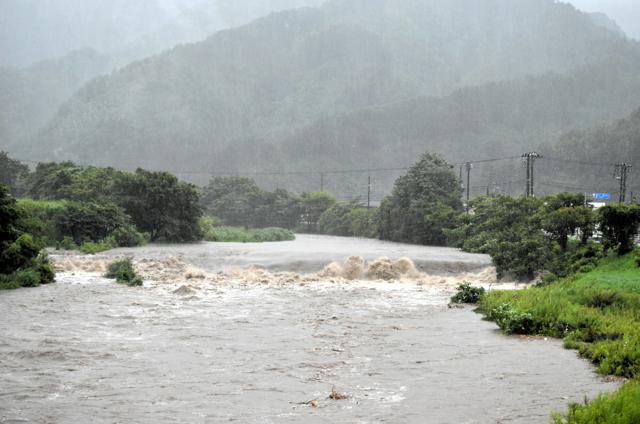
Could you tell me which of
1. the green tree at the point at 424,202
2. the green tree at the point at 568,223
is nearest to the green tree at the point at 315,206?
the green tree at the point at 424,202

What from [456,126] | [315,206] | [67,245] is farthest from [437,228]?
[456,126]

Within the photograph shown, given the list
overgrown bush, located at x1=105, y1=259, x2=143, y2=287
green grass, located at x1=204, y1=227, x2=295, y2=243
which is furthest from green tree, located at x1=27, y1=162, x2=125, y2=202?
overgrown bush, located at x1=105, y1=259, x2=143, y2=287

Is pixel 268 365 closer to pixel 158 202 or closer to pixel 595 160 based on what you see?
pixel 158 202

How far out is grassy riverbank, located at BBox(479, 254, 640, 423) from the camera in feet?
28.7

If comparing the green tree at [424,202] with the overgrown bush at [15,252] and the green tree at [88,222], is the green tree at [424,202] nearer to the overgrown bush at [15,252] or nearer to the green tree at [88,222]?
the green tree at [88,222]

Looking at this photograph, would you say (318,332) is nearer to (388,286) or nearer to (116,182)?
(388,286)

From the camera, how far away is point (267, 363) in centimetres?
1398

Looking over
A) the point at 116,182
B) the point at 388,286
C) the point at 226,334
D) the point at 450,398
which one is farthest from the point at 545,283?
the point at 116,182

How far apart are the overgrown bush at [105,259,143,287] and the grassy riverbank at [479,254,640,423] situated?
13.4 m

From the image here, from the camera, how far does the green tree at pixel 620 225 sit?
979 inches

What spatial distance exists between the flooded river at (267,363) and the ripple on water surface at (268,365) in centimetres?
3

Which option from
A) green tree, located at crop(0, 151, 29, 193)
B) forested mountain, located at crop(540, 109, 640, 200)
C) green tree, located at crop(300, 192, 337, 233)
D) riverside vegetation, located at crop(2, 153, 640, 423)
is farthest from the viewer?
forested mountain, located at crop(540, 109, 640, 200)

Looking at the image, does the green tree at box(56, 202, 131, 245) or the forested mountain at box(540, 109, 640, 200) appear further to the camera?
the forested mountain at box(540, 109, 640, 200)

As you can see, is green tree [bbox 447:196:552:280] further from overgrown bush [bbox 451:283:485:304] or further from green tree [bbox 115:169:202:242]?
green tree [bbox 115:169:202:242]
